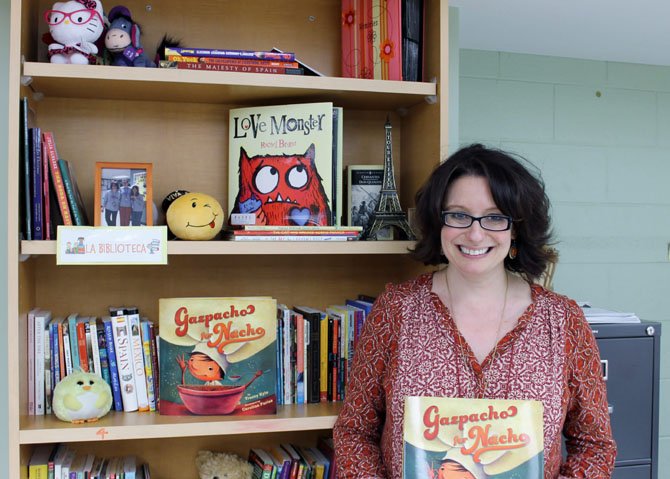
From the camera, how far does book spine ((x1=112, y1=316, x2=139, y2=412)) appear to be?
1678 mm

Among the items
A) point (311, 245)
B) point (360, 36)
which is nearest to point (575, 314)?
point (311, 245)

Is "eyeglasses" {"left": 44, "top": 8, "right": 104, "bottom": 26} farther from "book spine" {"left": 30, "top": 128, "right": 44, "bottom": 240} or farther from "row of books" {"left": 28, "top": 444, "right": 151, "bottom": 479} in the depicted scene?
"row of books" {"left": 28, "top": 444, "right": 151, "bottom": 479}

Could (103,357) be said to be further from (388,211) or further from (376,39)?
(376,39)

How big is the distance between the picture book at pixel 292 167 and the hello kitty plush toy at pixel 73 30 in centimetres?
42

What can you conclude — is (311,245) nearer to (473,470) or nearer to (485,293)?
(485,293)

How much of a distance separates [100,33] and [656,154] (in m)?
2.42

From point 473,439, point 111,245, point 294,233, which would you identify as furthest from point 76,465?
point 473,439

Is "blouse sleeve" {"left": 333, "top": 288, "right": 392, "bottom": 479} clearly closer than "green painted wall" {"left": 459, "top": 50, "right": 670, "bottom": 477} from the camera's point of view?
Yes

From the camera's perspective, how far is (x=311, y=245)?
1.66m

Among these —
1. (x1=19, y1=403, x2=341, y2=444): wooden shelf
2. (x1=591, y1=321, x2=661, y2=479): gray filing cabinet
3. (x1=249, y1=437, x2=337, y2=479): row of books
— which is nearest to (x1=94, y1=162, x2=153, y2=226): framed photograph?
(x1=19, y1=403, x2=341, y2=444): wooden shelf

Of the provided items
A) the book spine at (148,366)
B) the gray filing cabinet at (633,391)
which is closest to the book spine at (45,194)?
the book spine at (148,366)

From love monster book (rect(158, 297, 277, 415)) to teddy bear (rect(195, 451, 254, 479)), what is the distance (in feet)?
0.71

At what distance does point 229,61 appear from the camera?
65.2 inches

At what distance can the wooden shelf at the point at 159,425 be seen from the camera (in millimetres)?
1544
